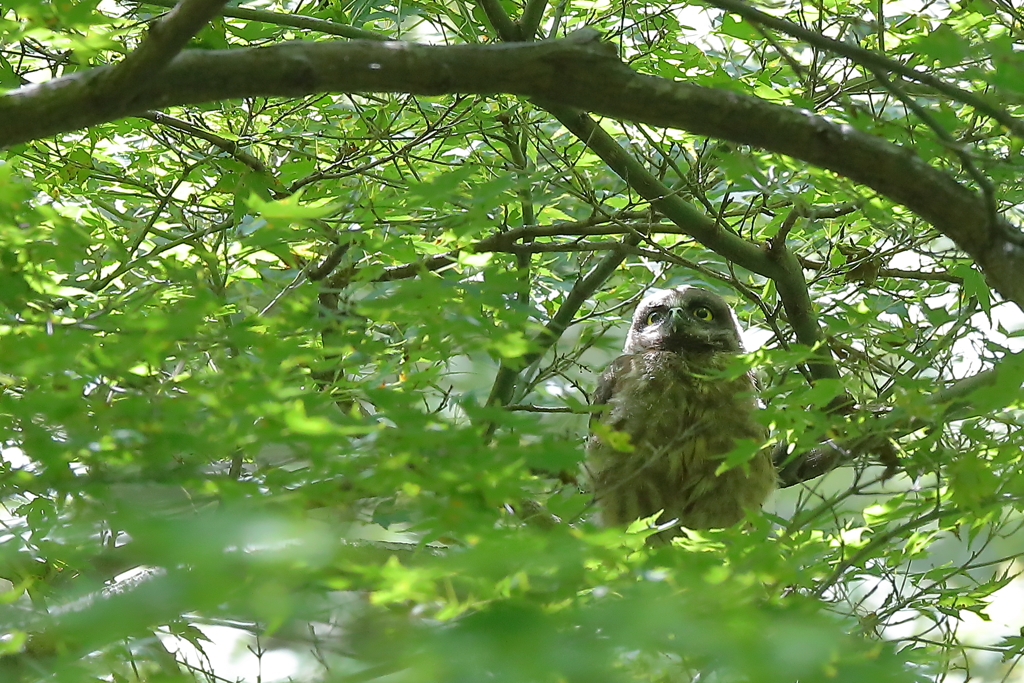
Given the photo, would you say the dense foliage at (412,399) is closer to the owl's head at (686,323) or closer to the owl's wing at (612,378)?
the owl's wing at (612,378)

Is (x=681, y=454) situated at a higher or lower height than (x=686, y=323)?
lower

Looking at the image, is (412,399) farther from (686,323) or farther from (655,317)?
(655,317)

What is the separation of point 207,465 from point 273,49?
31.5 inches

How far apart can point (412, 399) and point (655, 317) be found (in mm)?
2714

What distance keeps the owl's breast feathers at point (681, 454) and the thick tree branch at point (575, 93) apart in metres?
1.80

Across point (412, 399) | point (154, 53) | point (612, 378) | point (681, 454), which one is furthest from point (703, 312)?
point (154, 53)

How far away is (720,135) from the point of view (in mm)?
1902

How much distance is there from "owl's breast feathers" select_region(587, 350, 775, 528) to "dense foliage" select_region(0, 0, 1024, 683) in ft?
1.55

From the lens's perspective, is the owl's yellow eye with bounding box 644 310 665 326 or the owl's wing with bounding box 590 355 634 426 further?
the owl's yellow eye with bounding box 644 310 665 326

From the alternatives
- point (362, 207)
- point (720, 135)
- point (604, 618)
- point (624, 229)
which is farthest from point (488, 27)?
point (604, 618)

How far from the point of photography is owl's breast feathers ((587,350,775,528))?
3.67 metres

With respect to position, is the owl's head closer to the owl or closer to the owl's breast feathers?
the owl

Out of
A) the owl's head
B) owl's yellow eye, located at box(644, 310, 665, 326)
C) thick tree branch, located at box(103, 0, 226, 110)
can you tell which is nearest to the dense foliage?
thick tree branch, located at box(103, 0, 226, 110)

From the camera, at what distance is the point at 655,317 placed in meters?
4.26
